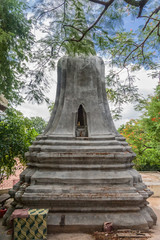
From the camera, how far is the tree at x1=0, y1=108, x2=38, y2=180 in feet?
18.3

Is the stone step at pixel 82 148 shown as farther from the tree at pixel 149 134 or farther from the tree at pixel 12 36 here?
the tree at pixel 149 134

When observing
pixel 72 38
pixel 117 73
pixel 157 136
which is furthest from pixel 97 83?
pixel 157 136

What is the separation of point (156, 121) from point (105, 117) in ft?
15.3

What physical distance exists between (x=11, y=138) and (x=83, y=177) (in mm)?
2967

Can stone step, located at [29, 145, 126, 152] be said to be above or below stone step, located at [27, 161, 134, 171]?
above

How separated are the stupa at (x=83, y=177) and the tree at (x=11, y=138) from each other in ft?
3.99

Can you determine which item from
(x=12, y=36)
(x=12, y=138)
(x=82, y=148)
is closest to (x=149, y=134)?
(x=82, y=148)

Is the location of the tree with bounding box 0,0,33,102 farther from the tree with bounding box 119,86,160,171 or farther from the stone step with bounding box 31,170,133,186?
the tree with bounding box 119,86,160,171

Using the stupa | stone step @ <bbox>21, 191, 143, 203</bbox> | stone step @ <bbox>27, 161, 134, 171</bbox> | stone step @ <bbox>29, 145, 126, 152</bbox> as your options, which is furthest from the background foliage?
stone step @ <bbox>21, 191, 143, 203</bbox>

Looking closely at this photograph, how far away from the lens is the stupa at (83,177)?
3.77 meters

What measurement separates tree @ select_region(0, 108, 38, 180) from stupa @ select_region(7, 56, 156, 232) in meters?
1.22

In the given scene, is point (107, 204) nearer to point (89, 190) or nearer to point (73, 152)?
point (89, 190)

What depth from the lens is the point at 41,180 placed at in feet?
Result: 13.6

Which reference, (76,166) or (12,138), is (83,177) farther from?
(12,138)
